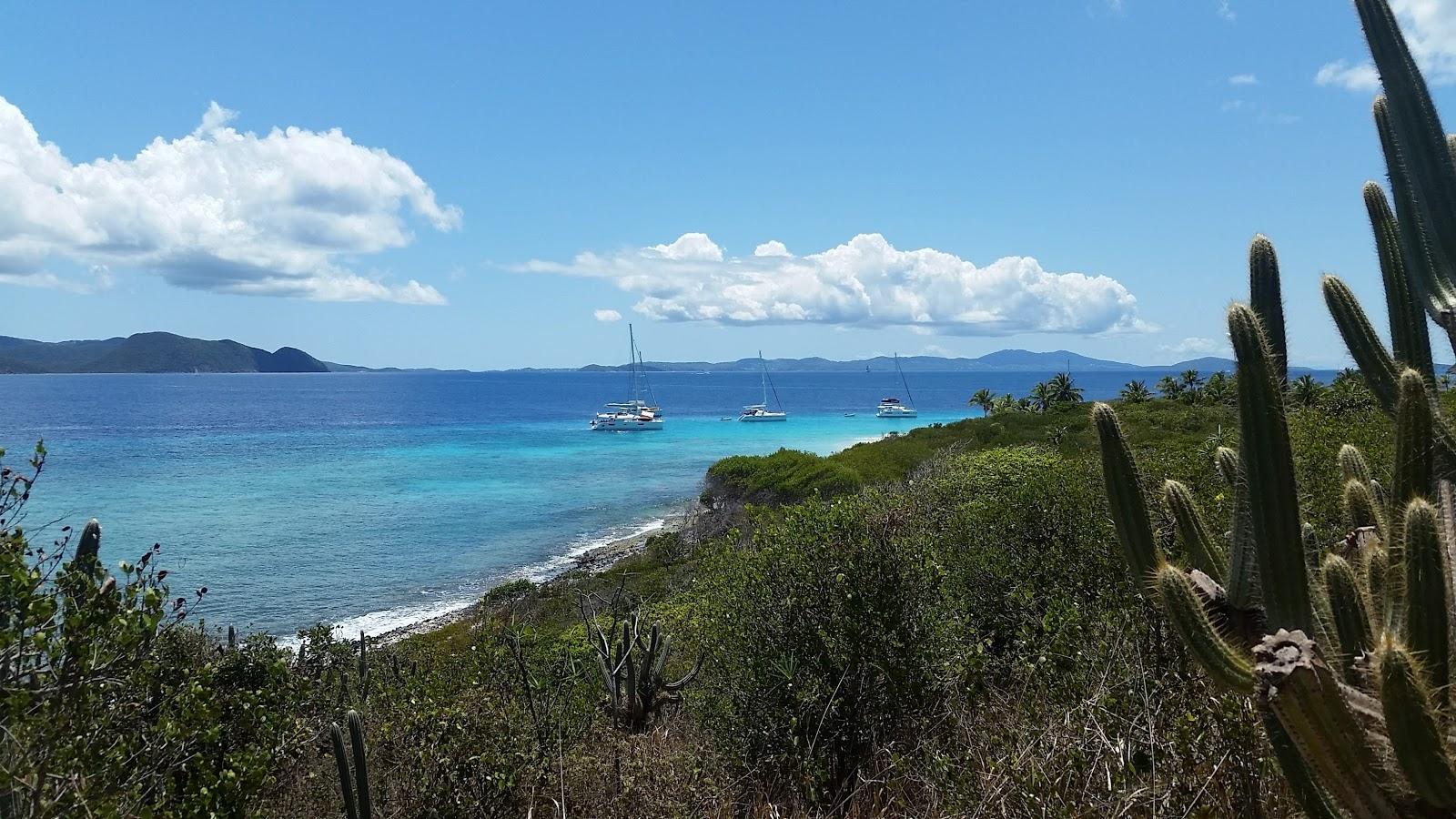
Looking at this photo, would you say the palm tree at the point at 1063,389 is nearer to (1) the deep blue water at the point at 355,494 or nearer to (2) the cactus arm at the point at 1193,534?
(1) the deep blue water at the point at 355,494

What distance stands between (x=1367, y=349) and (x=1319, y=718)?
10.2 feet

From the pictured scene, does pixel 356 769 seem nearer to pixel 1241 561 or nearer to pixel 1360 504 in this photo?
pixel 1241 561

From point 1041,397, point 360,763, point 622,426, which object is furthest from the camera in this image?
point 622,426

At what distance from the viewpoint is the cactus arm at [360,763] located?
762cm

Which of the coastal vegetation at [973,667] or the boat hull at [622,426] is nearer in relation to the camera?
the coastal vegetation at [973,667]

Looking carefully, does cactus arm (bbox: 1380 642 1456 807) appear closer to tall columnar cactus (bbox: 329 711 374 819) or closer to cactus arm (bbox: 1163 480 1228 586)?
cactus arm (bbox: 1163 480 1228 586)

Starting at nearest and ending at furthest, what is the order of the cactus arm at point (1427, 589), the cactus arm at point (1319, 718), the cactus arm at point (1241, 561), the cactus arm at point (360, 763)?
the cactus arm at point (1319, 718) → the cactus arm at point (1427, 589) → the cactus arm at point (1241, 561) → the cactus arm at point (360, 763)

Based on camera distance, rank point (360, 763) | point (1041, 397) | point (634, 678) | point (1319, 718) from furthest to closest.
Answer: point (1041, 397), point (634, 678), point (360, 763), point (1319, 718)

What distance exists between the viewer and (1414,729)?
2939mm

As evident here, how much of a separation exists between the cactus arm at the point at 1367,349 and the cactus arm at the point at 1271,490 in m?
2.05

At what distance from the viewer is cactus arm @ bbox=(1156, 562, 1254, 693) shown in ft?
11.5

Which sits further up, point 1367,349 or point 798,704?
point 1367,349

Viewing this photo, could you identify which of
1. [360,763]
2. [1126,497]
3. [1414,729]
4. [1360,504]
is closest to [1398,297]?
[1360,504]

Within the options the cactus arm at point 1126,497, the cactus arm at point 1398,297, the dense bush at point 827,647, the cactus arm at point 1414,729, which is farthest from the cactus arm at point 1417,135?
the dense bush at point 827,647
